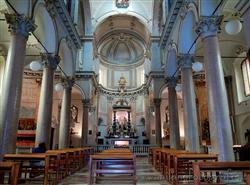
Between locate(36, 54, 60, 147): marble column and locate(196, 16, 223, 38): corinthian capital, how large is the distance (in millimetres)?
6504

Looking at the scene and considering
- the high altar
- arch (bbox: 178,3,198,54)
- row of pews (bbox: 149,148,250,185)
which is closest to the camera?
row of pews (bbox: 149,148,250,185)

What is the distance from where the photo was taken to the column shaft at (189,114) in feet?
30.1

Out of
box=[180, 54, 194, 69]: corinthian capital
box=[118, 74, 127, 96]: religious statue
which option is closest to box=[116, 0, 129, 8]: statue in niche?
box=[118, 74, 127, 96]: religious statue

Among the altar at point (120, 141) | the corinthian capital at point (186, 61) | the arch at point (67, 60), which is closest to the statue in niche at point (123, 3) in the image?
the arch at point (67, 60)

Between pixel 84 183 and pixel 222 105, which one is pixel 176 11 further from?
pixel 84 183

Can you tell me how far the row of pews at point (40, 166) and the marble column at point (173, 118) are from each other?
607cm

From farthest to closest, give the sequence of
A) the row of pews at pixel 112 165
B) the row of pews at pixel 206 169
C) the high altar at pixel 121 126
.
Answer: the high altar at pixel 121 126 < the row of pews at pixel 112 165 < the row of pews at pixel 206 169

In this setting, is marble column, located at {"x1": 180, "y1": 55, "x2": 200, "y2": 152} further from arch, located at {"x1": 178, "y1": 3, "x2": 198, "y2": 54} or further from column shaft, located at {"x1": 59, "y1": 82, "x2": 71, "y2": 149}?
column shaft, located at {"x1": 59, "y1": 82, "x2": 71, "y2": 149}

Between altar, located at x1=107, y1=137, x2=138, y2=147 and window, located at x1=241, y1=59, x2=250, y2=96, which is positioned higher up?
window, located at x1=241, y1=59, x2=250, y2=96

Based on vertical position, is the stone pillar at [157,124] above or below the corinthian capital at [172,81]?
below

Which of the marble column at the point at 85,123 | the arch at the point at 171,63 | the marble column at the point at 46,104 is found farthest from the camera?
the marble column at the point at 85,123

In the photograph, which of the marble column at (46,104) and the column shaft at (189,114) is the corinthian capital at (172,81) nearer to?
the column shaft at (189,114)

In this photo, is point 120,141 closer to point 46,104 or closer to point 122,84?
point 122,84

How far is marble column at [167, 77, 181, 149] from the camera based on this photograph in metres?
12.7
